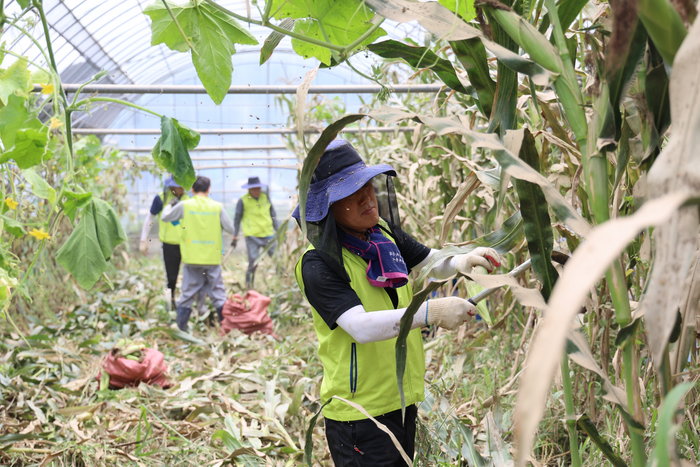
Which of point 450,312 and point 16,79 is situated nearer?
point 450,312

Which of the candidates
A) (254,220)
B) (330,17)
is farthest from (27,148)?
(254,220)

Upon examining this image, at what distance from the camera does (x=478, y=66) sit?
0.81m

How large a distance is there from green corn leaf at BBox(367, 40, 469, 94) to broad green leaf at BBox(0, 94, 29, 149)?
0.91 metres

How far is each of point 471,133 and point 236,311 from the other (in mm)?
3538

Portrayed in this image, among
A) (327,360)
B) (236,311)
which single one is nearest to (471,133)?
(327,360)

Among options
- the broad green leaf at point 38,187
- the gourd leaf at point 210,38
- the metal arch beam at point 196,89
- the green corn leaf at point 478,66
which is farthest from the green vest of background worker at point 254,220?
the green corn leaf at point 478,66

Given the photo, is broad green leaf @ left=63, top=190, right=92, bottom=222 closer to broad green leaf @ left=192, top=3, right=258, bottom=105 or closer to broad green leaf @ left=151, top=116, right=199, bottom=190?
broad green leaf @ left=151, top=116, right=199, bottom=190

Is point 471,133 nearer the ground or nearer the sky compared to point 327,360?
nearer the sky

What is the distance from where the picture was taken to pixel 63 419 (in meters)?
2.38

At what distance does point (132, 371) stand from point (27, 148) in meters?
1.99

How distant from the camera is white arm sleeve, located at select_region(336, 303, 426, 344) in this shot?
1118 mm

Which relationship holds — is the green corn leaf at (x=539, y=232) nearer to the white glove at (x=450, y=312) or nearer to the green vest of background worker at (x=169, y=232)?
the white glove at (x=450, y=312)

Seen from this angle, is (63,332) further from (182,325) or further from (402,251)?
(402,251)

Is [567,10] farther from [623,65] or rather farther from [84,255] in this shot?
[84,255]
